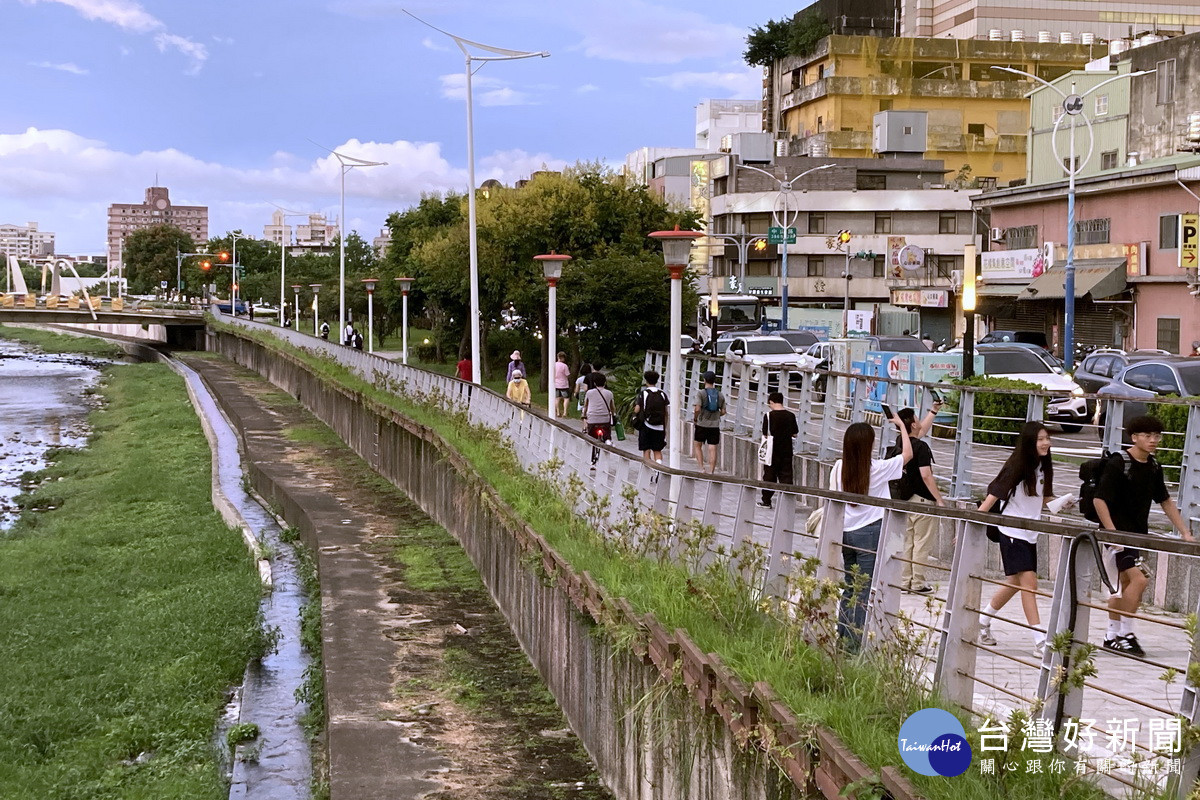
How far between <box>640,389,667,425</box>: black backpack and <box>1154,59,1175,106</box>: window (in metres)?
42.0

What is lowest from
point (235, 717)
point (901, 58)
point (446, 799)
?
point (235, 717)

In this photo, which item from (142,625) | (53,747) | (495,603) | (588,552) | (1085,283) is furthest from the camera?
(1085,283)

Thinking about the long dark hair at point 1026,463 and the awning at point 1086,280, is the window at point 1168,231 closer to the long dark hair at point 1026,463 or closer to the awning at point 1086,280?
the awning at point 1086,280

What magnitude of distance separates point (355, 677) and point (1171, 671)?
9.45m

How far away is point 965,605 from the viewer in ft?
19.3

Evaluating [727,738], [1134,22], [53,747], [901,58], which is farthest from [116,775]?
[1134,22]

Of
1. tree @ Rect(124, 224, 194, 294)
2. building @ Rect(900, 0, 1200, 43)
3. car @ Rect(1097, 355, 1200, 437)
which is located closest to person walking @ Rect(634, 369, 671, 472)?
car @ Rect(1097, 355, 1200, 437)

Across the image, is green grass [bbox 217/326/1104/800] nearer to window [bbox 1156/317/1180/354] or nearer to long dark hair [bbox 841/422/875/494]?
long dark hair [bbox 841/422/875/494]

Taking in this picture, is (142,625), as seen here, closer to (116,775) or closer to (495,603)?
(495,603)

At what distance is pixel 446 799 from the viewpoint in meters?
9.95

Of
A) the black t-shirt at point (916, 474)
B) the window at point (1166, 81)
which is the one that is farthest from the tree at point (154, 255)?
the black t-shirt at point (916, 474)

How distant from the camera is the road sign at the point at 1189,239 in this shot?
44.5 meters

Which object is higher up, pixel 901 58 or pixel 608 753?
pixel 901 58

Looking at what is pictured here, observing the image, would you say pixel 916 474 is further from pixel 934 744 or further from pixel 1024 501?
pixel 934 744
